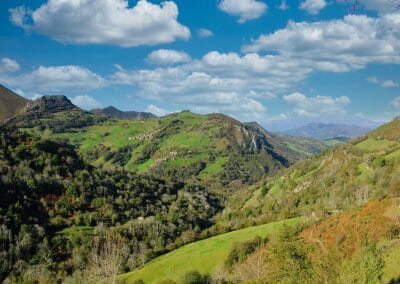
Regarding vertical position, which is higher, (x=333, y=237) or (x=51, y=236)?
(x=333, y=237)

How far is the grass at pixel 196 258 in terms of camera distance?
399ft

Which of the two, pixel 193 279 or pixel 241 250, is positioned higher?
pixel 241 250

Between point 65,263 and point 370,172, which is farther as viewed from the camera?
point 370,172

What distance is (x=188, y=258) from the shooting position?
13138 cm

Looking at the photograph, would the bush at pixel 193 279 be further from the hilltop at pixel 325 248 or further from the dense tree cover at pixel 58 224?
the dense tree cover at pixel 58 224

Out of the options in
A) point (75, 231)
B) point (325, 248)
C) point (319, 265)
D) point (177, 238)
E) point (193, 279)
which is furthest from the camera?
point (75, 231)

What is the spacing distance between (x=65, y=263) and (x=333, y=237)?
79.8 metres

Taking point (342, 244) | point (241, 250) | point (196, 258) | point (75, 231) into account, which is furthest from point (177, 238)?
point (342, 244)

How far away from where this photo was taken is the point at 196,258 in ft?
426

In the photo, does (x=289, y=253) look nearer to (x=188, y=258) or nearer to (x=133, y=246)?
(x=188, y=258)

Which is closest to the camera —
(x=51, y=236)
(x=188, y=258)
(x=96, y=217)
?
(x=188, y=258)

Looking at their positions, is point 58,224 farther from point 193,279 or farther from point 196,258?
point 193,279

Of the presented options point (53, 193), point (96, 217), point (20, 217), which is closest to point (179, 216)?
point (96, 217)

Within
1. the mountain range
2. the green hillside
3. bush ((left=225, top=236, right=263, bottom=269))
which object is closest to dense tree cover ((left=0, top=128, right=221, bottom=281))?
the mountain range
